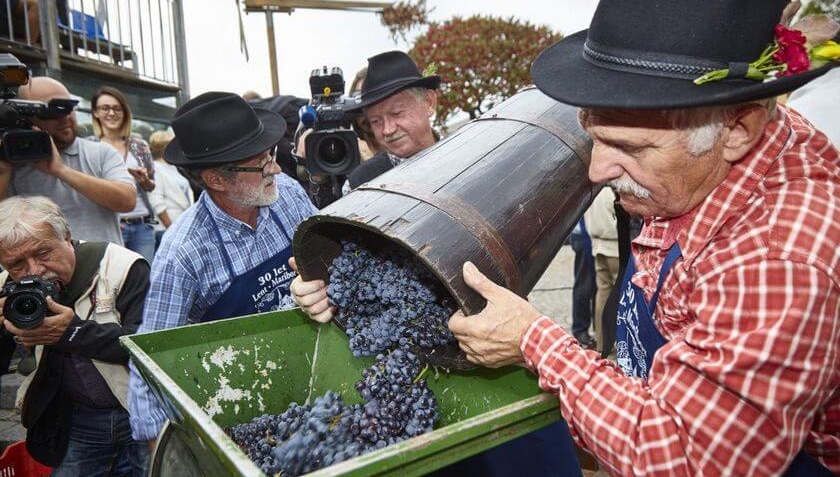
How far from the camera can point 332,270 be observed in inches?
72.0

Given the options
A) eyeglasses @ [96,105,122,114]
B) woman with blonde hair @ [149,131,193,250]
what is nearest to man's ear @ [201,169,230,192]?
eyeglasses @ [96,105,122,114]

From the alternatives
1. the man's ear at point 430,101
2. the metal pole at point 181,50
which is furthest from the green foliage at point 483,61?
the man's ear at point 430,101

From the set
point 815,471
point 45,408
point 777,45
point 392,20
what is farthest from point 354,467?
point 392,20

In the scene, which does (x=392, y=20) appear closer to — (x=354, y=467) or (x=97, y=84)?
(x=97, y=84)

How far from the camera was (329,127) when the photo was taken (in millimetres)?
3436

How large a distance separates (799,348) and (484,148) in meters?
1.09

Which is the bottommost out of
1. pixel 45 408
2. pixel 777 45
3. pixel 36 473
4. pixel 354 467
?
pixel 36 473

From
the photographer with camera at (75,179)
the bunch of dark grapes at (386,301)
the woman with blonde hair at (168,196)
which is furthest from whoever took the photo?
the woman with blonde hair at (168,196)

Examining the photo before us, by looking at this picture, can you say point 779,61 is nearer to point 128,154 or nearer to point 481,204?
point 481,204

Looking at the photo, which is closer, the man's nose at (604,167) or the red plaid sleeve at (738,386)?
the red plaid sleeve at (738,386)

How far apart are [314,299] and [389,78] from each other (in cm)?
161

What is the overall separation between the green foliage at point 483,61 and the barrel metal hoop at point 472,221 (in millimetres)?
13100

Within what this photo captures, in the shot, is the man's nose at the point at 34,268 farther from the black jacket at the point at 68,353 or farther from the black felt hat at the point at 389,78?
the black felt hat at the point at 389,78

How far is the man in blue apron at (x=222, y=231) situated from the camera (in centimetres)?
237
